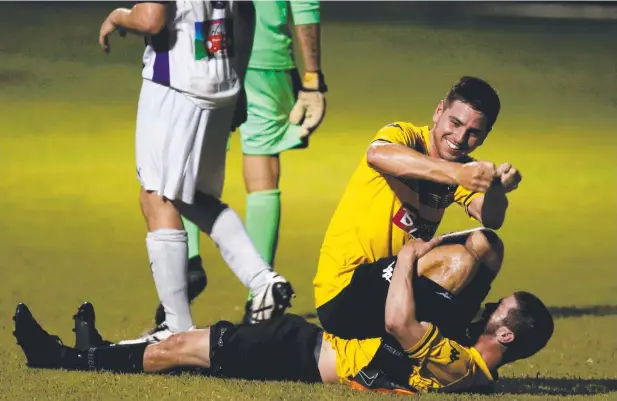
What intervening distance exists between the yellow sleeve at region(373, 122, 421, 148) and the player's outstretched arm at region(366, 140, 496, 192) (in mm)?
40

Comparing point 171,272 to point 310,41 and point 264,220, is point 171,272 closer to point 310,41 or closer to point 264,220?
point 264,220

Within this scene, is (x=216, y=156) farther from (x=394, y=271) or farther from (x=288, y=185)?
(x=288, y=185)

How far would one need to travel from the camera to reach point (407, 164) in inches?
174

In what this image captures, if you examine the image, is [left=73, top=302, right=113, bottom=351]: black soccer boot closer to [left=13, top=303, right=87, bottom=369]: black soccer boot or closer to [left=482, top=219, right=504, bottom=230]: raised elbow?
[left=13, top=303, right=87, bottom=369]: black soccer boot

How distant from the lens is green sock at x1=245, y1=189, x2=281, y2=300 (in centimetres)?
648

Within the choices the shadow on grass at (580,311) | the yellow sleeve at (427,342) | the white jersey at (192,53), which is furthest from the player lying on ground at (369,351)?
the shadow on grass at (580,311)

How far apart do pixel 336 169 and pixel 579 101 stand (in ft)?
13.1

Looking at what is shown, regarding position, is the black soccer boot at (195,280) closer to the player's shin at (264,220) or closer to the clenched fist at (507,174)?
the player's shin at (264,220)

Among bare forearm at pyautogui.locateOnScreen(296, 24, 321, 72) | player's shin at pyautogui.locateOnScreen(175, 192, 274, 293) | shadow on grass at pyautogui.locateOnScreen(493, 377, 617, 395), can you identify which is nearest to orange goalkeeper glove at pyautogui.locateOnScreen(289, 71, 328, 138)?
bare forearm at pyautogui.locateOnScreen(296, 24, 321, 72)

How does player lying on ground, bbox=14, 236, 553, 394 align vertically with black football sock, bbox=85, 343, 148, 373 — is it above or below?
above

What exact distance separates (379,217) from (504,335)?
22.8 inches

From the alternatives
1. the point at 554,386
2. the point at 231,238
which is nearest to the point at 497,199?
the point at 554,386

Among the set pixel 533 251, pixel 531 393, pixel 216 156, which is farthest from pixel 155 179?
pixel 533 251

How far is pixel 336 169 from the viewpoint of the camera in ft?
38.3
